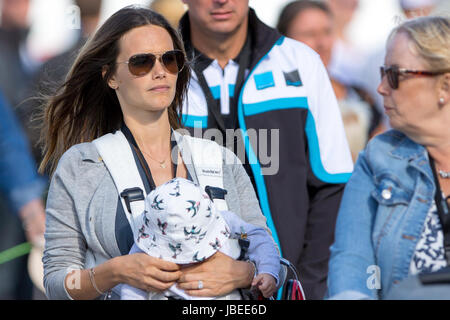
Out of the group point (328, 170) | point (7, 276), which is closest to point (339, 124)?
point (328, 170)

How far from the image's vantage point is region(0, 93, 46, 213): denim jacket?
183 inches

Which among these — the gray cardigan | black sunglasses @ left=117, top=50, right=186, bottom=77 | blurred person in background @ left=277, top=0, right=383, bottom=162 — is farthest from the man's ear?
blurred person in background @ left=277, top=0, right=383, bottom=162

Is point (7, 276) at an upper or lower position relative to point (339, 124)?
lower

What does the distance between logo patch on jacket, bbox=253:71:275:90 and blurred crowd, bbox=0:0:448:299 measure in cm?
71

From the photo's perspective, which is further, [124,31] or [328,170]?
[328,170]

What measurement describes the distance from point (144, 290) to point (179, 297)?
0.39 feet

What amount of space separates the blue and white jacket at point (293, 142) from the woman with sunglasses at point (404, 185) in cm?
86

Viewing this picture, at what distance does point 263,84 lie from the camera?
393cm

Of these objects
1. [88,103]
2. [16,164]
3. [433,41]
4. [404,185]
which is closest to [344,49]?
[16,164]

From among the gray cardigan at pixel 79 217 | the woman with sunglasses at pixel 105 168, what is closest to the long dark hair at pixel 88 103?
the woman with sunglasses at pixel 105 168

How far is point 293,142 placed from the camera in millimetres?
3865

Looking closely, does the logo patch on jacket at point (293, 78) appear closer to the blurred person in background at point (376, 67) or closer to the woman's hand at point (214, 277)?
the woman's hand at point (214, 277)
